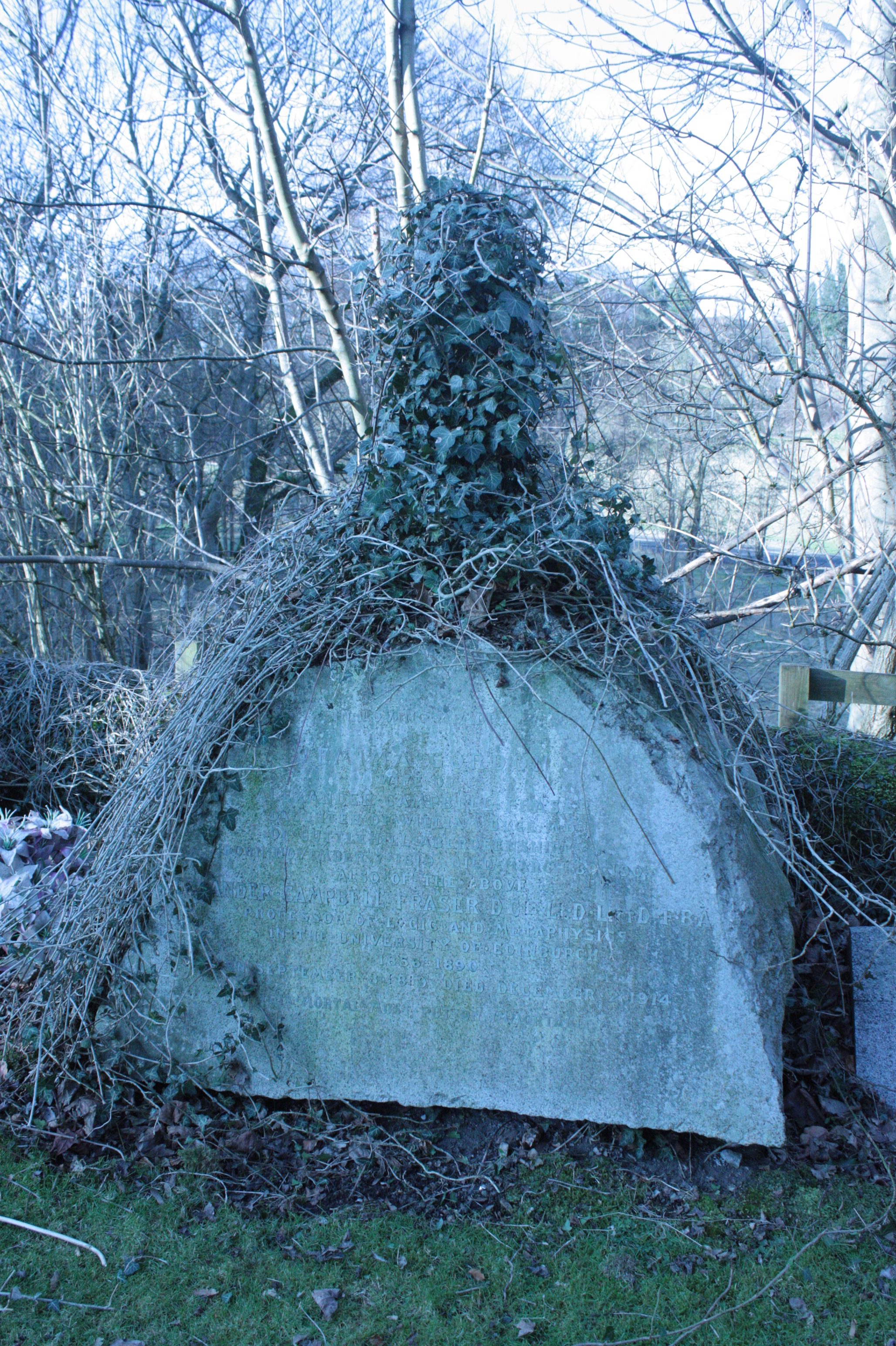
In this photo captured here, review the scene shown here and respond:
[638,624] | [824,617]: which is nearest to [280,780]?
[638,624]

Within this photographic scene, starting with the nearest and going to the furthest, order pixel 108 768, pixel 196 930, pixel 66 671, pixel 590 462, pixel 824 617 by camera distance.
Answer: pixel 196 930 → pixel 590 462 → pixel 108 768 → pixel 66 671 → pixel 824 617

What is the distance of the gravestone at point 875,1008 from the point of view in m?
3.64

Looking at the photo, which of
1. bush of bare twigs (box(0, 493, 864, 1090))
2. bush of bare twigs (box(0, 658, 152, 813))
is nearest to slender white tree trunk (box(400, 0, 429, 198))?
bush of bare twigs (box(0, 493, 864, 1090))

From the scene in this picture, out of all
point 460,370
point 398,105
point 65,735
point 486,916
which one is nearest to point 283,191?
point 398,105

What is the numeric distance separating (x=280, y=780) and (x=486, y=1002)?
113 centimetres

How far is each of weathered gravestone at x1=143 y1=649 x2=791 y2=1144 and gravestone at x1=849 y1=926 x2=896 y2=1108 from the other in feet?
2.49

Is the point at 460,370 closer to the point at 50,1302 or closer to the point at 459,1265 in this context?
the point at 459,1265

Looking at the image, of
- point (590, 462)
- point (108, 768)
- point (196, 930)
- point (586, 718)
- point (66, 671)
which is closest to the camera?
point (586, 718)

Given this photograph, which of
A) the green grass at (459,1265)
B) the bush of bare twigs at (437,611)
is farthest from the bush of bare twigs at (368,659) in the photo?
the green grass at (459,1265)

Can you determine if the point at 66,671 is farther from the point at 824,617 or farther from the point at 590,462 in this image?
the point at 824,617

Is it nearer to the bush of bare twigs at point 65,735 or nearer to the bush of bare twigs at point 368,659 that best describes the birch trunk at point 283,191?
the bush of bare twigs at point 368,659

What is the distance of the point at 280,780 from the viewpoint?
3.44m

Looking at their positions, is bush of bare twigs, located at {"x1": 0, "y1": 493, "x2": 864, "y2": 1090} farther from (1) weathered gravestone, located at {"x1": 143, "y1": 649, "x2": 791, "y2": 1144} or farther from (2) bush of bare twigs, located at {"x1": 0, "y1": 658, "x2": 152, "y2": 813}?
(2) bush of bare twigs, located at {"x1": 0, "y1": 658, "x2": 152, "y2": 813}

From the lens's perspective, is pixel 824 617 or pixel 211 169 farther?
pixel 211 169
